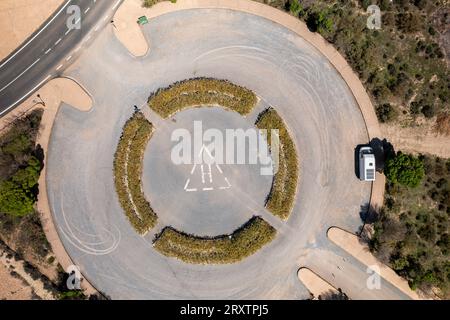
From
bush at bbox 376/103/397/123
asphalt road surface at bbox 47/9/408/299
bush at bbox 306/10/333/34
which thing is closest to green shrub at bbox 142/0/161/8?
asphalt road surface at bbox 47/9/408/299

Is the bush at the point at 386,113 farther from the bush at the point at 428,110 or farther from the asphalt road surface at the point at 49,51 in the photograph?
the asphalt road surface at the point at 49,51

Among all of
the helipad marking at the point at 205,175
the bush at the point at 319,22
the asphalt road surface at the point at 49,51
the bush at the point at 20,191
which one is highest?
the bush at the point at 319,22

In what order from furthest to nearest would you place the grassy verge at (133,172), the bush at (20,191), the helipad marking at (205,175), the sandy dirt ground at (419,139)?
the helipad marking at (205,175) → the grassy verge at (133,172) → the sandy dirt ground at (419,139) → the bush at (20,191)

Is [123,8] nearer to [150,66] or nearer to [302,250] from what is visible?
[150,66]

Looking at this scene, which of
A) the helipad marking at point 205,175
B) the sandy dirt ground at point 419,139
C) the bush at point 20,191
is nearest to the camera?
the bush at point 20,191

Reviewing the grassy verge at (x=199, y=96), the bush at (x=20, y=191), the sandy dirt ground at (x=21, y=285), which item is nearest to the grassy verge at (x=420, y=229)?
the grassy verge at (x=199, y=96)

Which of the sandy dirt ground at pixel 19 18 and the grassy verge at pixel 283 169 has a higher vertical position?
the sandy dirt ground at pixel 19 18

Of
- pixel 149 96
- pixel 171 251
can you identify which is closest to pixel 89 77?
pixel 149 96

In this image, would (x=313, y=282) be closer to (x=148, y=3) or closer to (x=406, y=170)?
(x=406, y=170)
